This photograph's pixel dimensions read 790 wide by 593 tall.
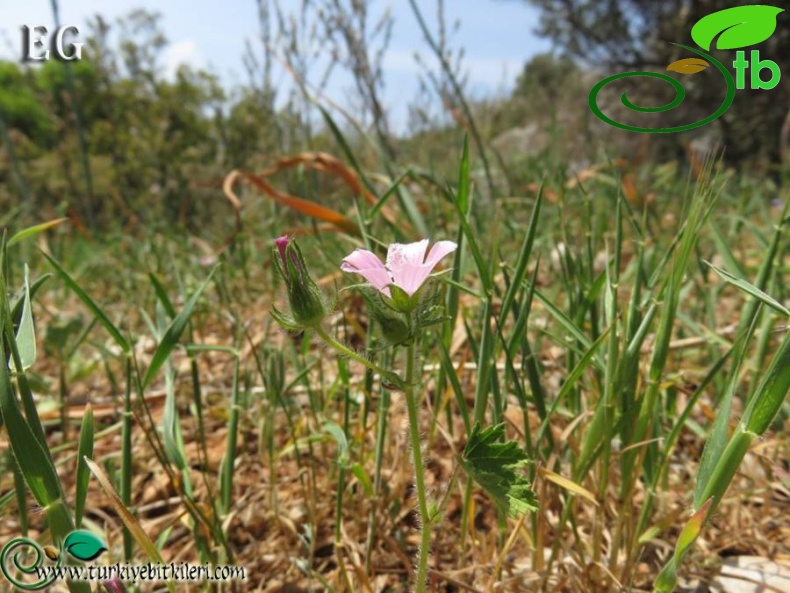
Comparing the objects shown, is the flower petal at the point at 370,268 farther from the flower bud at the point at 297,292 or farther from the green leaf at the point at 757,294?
the green leaf at the point at 757,294

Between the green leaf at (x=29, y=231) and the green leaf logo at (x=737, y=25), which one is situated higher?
the green leaf logo at (x=737, y=25)

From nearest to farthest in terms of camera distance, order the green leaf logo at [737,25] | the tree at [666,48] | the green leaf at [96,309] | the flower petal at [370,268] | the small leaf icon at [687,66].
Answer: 1. the flower petal at [370,268]
2. the green leaf at [96,309]
3. the small leaf icon at [687,66]
4. the green leaf logo at [737,25]
5. the tree at [666,48]

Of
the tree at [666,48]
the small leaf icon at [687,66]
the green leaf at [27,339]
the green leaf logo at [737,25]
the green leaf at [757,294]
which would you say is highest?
the tree at [666,48]

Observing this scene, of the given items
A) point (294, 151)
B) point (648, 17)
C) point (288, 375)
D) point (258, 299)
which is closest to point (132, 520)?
point (288, 375)

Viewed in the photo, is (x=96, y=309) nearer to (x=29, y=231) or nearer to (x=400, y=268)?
(x=29, y=231)

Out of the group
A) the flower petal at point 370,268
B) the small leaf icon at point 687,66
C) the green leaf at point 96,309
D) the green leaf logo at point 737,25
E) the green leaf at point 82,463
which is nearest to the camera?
the flower petal at point 370,268

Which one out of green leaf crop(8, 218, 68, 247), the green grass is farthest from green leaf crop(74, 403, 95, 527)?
green leaf crop(8, 218, 68, 247)

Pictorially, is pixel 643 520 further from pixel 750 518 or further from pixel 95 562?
pixel 95 562

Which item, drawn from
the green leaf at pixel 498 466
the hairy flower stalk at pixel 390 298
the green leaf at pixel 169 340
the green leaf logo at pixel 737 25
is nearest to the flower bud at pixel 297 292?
the hairy flower stalk at pixel 390 298
